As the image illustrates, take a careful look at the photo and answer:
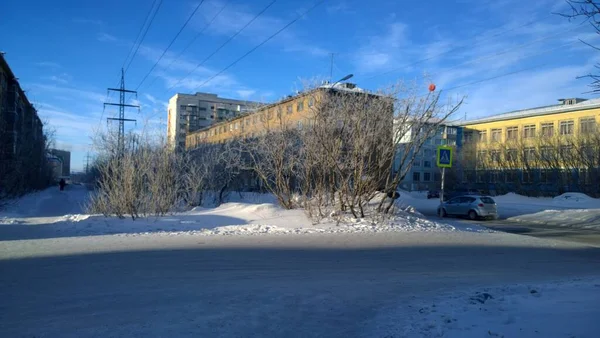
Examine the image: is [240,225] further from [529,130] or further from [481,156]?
[529,130]

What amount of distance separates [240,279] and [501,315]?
4164mm

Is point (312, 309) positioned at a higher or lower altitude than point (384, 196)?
lower

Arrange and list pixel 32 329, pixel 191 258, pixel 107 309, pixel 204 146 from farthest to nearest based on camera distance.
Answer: pixel 204 146 < pixel 191 258 < pixel 107 309 < pixel 32 329

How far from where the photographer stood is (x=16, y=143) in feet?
111

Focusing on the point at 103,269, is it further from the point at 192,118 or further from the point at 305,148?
the point at 192,118

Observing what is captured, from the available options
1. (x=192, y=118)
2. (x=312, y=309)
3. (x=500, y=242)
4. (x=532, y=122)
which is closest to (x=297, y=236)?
(x=500, y=242)

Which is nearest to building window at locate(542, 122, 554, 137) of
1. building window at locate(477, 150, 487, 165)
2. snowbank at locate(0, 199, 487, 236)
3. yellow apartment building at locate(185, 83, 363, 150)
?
building window at locate(477, 150, 487, 165)

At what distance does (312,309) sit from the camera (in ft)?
18.6

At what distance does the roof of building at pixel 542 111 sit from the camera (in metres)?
52.1

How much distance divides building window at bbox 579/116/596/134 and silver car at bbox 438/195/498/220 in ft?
93.4

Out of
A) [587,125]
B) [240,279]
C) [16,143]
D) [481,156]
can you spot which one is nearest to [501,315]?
[240,279]

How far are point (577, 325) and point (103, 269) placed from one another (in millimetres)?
7449

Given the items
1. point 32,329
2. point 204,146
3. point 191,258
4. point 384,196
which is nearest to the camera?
point 32,329

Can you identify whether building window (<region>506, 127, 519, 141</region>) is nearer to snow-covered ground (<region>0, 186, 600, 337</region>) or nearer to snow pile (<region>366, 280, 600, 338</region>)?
snow-covered ground (<region>0, 186, 600, 337</region>)
